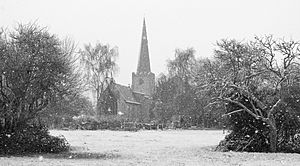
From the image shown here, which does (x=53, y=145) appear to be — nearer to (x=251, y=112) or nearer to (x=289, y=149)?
(x=251, y=112)

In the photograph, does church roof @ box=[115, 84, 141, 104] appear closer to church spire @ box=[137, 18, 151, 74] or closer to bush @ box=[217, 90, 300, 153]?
church spire @ box=[137, 18, 151, 74]

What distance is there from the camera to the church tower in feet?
316

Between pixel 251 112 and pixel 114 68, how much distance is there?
40.4 metres

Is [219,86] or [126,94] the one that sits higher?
[126,94]

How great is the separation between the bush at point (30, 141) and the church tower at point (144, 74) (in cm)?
8184

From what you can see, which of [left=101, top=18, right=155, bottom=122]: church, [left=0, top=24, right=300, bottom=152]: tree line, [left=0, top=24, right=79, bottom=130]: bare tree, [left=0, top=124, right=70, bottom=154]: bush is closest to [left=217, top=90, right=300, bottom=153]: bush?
[left=0, top=24, right=300, bottom=152]: tree line

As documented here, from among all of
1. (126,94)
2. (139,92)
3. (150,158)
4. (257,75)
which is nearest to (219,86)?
(257,75)

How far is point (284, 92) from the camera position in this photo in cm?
1555

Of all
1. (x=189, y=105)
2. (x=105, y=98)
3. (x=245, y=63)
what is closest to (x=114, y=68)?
(x=105, y=98)

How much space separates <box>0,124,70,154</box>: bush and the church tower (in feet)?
268

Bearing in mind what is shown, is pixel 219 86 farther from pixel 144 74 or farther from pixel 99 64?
pixel 144 74

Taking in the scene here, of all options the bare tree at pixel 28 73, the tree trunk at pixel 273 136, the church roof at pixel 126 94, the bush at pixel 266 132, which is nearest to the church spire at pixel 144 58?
→ the church roof at pixel 126 94

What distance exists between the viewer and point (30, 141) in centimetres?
1326

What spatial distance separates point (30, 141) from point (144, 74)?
83.6 m
